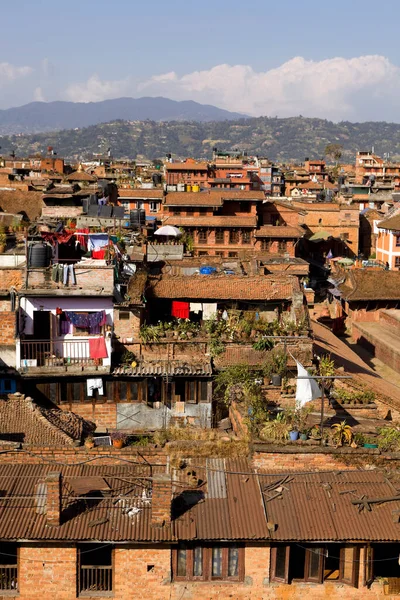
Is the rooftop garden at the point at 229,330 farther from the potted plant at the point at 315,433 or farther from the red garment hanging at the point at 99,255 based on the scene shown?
the potted plant at the point at 315,433

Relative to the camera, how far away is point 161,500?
13578 millimetres

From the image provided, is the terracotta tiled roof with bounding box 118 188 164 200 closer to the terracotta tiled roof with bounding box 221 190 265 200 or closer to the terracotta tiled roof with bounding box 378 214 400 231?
the terracotta tiled roof with bounding box 221 190 265 200

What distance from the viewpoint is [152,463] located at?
15555mm

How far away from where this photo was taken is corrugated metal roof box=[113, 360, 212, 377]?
22906mm

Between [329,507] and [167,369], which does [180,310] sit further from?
[329,507]

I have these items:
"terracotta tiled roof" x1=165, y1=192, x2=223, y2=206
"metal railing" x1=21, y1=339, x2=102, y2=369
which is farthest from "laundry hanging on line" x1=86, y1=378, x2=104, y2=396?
"terracotta tiled roof" x1=165, y1=192, x2=223, y2=206

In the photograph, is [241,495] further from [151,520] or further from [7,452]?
[7,452]

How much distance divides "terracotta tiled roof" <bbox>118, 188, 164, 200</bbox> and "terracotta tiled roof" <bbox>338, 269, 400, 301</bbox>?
19330 mm

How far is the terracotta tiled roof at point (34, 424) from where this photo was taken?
61.5 feet

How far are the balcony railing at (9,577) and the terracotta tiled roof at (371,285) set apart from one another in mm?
35952

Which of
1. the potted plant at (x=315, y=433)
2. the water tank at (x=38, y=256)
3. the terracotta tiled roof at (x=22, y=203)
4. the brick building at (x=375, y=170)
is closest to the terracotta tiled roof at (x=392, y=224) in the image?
the terracotta tiled roof at (x=22, y=203)

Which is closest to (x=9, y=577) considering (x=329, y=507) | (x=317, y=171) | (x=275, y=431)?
(x=329, y=507)

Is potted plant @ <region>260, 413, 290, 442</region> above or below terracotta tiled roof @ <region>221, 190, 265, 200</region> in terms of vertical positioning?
below

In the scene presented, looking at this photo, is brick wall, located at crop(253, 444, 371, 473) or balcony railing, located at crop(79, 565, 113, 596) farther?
brick wall, located at crop(253, 444, 371, 473)
